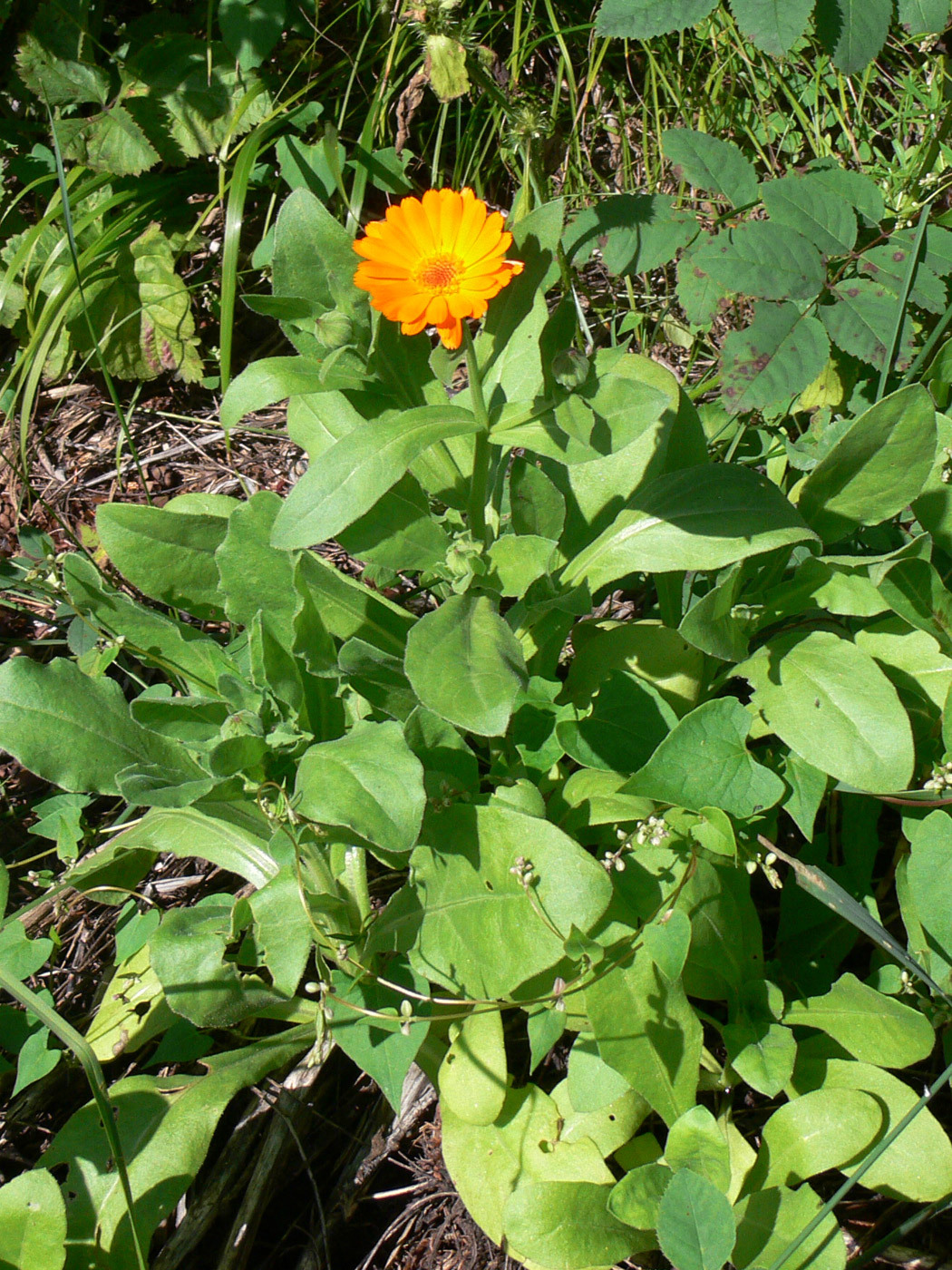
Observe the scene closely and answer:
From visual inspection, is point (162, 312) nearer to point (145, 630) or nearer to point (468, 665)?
point (145, 630)

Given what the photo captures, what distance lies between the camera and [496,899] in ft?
5.81

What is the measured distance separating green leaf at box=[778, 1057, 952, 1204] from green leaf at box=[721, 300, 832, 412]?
49.3 inches

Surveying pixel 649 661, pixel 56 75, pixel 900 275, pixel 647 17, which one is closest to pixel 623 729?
pixel 649 661

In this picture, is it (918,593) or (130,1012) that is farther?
(130,1012)

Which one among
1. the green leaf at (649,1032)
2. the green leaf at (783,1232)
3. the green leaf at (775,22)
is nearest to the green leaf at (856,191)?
the green leaf at (775,22)

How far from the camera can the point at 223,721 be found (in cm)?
194

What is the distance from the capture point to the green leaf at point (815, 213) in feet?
6.96

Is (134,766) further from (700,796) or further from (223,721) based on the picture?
(700,796)

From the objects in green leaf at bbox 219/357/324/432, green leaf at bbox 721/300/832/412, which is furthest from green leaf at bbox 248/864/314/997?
green leaf at bbox 721/300/832/412

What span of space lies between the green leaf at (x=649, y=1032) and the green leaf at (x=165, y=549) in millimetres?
1170

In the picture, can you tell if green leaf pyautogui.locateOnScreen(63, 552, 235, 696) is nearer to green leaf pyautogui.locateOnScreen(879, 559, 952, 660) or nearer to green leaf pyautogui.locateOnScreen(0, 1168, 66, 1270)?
green leaf pyautogui.locateOnScreen(0, 1168, 66, 1270)

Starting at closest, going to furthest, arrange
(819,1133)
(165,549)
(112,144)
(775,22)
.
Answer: (819,1133), (775,22), (165,549), (112,144)

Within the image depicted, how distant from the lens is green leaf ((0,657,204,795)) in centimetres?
182

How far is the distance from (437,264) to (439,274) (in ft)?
0.10
